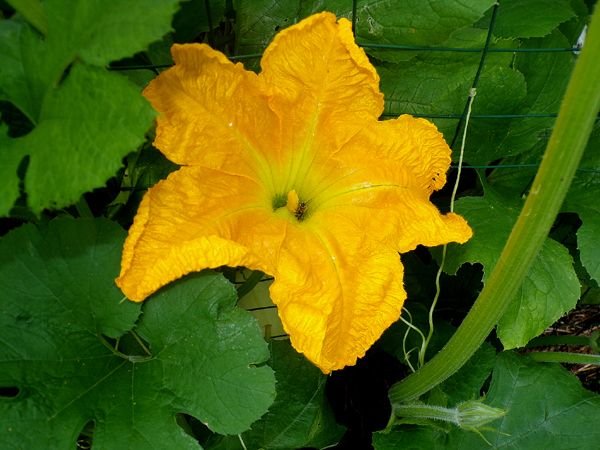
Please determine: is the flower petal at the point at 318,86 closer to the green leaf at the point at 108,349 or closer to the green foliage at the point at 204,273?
the green foliage at the point at 204,273

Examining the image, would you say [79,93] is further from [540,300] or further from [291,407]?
[540,300]

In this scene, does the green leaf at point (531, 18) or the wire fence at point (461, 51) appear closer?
the wire fence at point (461, 51)

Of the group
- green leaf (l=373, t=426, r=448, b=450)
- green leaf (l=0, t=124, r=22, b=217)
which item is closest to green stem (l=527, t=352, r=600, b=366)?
green leaf (l=373, t=426, r=448, b=450)

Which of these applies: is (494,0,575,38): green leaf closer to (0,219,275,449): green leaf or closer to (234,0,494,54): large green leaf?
(234,0,494,54): large green leaf

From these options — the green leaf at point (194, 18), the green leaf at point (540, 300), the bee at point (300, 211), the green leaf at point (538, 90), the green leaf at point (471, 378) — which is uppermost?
the green leaf at point (194, 18)

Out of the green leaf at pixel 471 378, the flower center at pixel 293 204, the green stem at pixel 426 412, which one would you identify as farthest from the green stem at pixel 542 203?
the flower center at pixel 293 204

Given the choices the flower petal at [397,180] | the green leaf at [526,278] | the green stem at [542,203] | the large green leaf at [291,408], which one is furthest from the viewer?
the large green leaf at [291,408]

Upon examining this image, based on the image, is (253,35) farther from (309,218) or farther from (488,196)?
(488,196)
